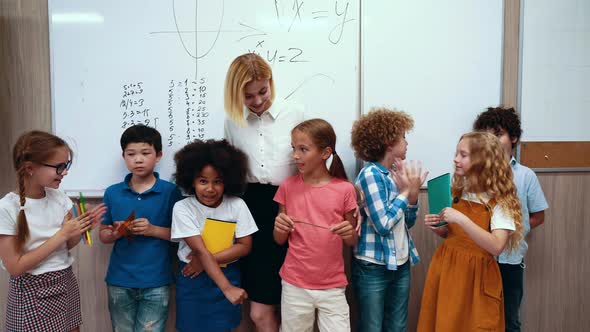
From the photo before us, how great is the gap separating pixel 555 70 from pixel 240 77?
1.79 meters

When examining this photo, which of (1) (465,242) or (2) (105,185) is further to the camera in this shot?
(2) (105,185)

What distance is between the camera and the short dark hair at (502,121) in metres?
1.85

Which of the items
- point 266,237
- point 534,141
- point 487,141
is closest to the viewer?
point 487,141

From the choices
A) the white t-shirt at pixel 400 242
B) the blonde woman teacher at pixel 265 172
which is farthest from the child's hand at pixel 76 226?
the white t-shirt at pixel 400 242

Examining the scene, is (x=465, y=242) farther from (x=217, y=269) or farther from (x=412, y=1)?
(x=412, y=1)

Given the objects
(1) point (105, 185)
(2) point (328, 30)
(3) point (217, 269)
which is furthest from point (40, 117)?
(2) point (328, 30)

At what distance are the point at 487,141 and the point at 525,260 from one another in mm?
1064

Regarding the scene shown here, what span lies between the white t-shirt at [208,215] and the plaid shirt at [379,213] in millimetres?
486

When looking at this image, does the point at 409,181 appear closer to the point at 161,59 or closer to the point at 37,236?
the point at 161,59

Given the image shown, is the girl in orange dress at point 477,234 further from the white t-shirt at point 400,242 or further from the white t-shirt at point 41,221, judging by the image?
the white t-shirt at point 41,221

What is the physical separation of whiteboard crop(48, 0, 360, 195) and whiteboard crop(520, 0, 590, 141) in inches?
40.9

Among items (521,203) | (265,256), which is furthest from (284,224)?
(521,203)

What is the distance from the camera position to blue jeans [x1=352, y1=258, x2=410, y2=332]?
1.58 meters

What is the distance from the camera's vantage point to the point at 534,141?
205cm
